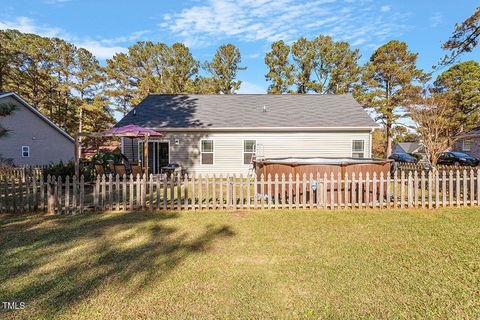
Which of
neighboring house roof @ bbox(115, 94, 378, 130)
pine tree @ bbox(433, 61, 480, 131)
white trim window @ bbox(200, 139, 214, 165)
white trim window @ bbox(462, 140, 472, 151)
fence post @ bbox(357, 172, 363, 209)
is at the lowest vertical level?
fence post @ bbox(357, 172, 363, 209)

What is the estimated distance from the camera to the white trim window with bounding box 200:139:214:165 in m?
16.2

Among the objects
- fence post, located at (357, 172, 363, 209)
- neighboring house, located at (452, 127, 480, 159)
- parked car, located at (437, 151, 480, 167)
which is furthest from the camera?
neighboring house, located at (452, 127, 480, 159)

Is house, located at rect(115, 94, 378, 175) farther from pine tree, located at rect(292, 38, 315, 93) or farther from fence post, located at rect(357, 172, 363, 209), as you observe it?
pine tree, located at rect(292, 38, 315, 93)

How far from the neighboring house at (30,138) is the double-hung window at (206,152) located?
14.1 metres

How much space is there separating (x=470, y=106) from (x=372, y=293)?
46.3 meters

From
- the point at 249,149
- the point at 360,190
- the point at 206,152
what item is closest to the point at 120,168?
the point at 206,152

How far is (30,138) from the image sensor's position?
21.3m

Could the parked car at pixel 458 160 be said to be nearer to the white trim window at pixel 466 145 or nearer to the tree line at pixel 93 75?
the white trim window at pixel 466 145

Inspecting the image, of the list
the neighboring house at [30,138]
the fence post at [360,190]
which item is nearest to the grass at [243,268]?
the fence post at [360,190]

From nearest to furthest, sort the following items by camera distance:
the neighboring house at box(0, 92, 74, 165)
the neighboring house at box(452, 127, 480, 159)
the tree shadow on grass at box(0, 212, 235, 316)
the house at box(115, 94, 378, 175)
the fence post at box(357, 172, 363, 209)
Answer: the tree shadow on grass at box(0, 212, 235, 316), the fence post at box(357, 172, 363, 209), the house at box(115, 94, 378, 175), the neighboring house at box(0, 92, 74, 165), the neighboring house at box(452, 127, 480, 159)

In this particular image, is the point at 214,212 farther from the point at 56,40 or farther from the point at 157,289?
the point at 56,40

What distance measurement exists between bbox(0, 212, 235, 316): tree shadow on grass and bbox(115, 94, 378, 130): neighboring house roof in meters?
10.4

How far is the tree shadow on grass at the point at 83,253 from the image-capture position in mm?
3365

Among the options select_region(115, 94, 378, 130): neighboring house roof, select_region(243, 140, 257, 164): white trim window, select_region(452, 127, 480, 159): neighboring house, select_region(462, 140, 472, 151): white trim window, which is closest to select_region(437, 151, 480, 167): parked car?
select_region(452, 127, 480, 159): neighboring house
